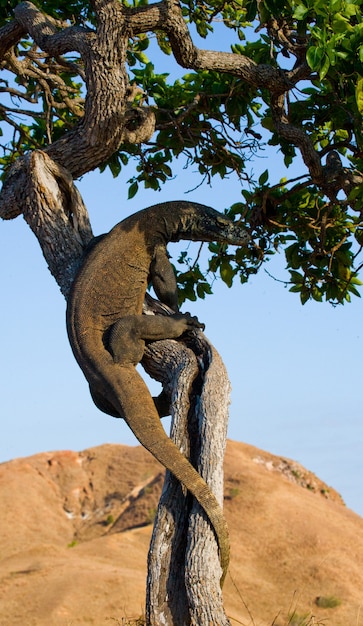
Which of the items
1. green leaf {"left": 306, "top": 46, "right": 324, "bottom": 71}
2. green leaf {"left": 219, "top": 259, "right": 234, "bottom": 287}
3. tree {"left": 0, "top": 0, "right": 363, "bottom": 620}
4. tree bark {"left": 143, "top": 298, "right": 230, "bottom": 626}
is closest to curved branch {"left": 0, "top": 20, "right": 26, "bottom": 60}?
tree {"left": 0, "top": 0, "right": 363, "bottom": 620}

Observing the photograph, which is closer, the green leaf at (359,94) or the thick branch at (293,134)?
the green leaf at (359,94)

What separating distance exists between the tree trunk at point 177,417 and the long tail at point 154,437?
0.26 feet

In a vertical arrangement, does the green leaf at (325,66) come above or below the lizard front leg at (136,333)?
above

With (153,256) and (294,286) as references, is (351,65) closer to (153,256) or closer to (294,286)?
(153,256)

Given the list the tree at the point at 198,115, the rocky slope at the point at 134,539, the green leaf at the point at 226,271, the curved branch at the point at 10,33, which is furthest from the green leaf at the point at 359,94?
the rocky slope at the point at 134,539

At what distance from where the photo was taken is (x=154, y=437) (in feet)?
18.0

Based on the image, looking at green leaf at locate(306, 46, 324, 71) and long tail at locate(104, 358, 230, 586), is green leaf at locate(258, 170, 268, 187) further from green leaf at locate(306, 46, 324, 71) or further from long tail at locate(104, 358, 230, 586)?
long tail at locate(104, 358, 230, 586)

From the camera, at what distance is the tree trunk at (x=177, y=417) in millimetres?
5031

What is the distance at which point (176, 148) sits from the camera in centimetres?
862

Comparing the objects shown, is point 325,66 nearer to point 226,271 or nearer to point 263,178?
point 263,178

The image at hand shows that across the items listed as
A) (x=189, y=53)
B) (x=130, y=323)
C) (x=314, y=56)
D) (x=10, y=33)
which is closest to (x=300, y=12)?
(x=314, y=56)

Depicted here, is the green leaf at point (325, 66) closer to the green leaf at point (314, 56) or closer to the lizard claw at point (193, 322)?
the green leaf at point (314, 56)

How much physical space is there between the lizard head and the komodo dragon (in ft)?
0.46

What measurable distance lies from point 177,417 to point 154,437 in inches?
8.3
